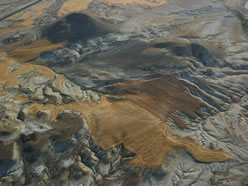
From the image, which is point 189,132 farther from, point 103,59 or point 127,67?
point 103,59

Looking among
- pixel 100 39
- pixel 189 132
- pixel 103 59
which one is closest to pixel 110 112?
pixel 189 132

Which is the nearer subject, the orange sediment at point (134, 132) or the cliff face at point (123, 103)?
the cliff face at point (123, 103)

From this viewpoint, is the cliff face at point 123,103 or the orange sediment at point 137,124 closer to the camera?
the cliff face at point 123,103

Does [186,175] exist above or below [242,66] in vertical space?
below

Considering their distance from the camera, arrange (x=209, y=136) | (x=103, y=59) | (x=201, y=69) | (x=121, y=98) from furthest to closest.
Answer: (x=103, y=59) < (x=201, y=69) < (x=121, y=98) < (x=209, y=136)

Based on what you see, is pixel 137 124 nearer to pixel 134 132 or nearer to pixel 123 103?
pixel 134 132

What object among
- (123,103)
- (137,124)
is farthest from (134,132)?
(123,103)

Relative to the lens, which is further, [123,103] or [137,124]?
[123,103]

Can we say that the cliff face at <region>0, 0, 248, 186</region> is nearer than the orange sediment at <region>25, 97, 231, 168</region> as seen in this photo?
Yes
